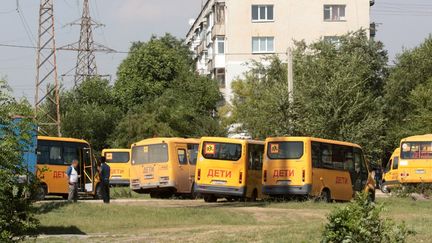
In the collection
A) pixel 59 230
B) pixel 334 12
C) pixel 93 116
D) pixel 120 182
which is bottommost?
pixel 59 230

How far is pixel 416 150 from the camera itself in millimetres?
37906

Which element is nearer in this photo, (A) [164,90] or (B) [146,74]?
(A) [164,90]

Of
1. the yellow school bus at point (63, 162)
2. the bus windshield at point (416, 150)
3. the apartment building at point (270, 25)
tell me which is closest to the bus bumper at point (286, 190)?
the yellow school bus at point (63, 162)

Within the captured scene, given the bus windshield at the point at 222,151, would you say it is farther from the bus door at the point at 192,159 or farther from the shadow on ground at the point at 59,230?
the shadow on ground at the point at 59,230

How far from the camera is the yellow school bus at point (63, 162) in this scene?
33938mm

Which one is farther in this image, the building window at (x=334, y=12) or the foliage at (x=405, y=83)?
the building window at (x=334, y=12)

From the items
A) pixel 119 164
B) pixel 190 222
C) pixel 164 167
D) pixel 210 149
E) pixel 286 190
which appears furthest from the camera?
pixel 119 164

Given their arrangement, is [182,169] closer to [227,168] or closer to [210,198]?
[210,198]

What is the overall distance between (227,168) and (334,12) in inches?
1782

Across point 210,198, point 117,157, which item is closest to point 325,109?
point 210,198

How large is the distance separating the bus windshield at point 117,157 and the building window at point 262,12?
26835 mm

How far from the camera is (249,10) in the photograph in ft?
232

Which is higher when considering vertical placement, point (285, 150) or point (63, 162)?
point (285, 150)

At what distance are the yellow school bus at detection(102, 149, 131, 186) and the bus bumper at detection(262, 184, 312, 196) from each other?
21340 millimetres
